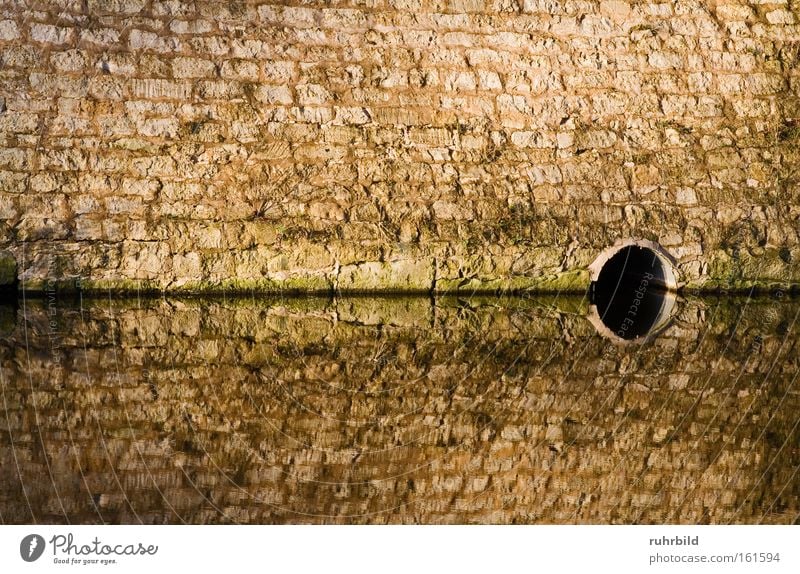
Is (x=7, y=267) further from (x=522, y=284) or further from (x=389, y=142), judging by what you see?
(x=522, y=284)

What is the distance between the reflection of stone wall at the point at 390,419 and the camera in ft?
14.1

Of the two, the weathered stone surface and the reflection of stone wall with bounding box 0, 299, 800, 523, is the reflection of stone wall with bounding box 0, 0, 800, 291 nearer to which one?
the weathered stone surface

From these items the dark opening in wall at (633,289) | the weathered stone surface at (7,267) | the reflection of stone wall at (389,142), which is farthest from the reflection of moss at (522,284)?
the weathered stone surface at (7,267)

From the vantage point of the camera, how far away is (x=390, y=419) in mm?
5422

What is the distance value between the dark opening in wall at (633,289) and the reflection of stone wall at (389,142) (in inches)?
11.1

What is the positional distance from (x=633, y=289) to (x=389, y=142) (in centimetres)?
230

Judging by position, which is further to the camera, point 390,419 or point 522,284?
point 522,284

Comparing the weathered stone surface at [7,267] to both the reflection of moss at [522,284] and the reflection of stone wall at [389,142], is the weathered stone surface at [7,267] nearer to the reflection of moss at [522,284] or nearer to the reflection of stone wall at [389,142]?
the reflection of stone wall at [389,142]
